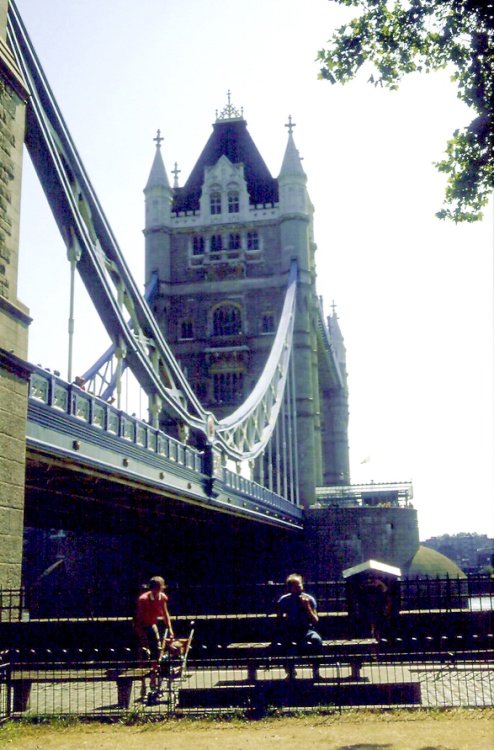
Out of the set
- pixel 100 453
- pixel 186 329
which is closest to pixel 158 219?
pixel 186 329

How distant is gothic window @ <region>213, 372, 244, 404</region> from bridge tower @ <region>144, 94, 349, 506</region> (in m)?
0.06

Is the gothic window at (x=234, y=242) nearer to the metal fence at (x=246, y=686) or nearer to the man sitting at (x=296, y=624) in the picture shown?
the man sitting at (x=296, y=624)

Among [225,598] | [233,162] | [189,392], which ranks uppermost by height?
[233,162]

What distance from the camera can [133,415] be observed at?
19.4 meters

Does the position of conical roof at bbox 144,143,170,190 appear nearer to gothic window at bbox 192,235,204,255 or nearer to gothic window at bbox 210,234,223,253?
gothic window at bbox 192,235,204,255

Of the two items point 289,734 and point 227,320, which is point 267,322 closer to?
point 227,320

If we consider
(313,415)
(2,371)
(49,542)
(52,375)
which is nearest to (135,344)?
(52,375)

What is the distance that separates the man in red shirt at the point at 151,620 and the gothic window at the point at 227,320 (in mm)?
46035

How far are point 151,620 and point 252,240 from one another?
165 feet

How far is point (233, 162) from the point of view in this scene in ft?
214

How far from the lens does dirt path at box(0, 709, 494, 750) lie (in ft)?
25.1

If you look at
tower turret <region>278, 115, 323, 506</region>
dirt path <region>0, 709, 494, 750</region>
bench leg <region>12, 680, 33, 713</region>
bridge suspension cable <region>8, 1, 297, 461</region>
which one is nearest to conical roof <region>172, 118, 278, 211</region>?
tower turret <region>278, 115, 323, 506</region>

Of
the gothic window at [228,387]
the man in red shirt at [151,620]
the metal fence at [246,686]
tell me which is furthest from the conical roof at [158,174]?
the metal fence at [246,686]

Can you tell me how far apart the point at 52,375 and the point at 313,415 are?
133ft
